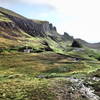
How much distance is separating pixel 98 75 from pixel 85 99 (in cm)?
2833

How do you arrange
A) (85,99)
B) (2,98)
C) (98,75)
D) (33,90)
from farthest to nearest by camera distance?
(98,75) → (33,90) → (85,99) → (2,98)

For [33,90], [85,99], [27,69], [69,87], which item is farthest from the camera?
[27,69]

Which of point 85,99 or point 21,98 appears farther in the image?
point 85,99

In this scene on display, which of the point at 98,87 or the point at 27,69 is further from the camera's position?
the point at 27,69

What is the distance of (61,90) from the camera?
47688mm

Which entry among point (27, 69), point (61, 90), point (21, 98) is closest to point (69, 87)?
point (61, 90)

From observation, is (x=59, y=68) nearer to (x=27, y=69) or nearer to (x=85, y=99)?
(x=27, y=69)

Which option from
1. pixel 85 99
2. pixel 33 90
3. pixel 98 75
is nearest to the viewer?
pixel 85 99

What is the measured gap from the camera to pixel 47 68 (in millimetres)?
86312

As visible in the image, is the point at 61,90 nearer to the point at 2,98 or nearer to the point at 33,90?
the point at 33,90

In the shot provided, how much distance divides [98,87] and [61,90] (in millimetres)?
10245

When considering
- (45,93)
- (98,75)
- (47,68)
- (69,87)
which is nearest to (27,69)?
(47,68)

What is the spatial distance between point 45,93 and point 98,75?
1188 inches

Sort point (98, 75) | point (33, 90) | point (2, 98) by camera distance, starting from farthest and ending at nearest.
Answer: point (98, 75)
point (33, 90)
point (2, 98)
